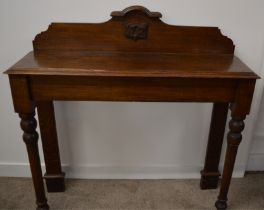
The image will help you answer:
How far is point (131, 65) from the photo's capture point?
3.31 ft

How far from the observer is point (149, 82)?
3.17ft

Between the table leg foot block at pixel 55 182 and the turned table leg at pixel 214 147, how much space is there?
0.76 m

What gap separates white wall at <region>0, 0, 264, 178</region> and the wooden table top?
0.16 meters

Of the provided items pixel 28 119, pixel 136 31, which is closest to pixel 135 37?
pixel 136 31

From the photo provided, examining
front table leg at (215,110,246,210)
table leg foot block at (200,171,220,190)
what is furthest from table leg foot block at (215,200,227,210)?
table leg foot block at (200,171,220,190)

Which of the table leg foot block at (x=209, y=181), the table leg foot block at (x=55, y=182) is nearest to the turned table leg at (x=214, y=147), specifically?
the table leg foot block at (x=209, y=181)

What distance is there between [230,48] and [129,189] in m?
0.89

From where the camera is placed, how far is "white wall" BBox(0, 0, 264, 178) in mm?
1177

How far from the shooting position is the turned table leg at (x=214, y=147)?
1310mm

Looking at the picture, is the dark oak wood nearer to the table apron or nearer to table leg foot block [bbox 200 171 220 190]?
the table apron

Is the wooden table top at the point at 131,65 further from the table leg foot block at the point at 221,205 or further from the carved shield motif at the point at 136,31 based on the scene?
the table leg foot block at the point at 221,205

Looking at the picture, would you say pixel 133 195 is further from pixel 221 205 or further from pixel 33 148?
pixel 33 148

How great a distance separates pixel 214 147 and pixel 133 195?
49 centimetres

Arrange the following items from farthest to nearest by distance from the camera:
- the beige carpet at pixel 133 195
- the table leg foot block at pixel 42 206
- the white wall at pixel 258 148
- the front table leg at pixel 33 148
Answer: the white wall at pixel 258 148 < the beige carpet at pixel 133 195 < the table leg foot block at pixel 42 206 < the front table leg at pixel 33 148
